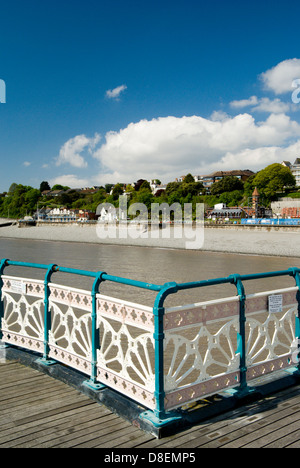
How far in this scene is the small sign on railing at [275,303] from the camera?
432 cm

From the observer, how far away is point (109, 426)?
350 centimetres

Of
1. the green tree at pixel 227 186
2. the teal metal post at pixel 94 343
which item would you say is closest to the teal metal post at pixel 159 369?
the teal metal post at pixel 94 343

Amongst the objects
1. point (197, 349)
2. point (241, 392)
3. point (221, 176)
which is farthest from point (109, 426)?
point (221, 176)

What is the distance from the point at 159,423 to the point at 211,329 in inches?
230

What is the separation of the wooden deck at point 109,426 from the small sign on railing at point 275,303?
951 millimetres

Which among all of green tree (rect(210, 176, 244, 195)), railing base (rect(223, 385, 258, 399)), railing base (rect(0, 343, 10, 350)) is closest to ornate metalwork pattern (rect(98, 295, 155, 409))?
railing base (rect(223, 385, 258, 399))

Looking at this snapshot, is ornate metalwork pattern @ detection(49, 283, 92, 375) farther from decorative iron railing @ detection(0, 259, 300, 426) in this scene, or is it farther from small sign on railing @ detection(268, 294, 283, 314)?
small sign on railing @ detection(268, 294, 283, 314)

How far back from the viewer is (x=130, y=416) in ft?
11.7

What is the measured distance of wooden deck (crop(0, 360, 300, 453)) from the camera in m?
3.21

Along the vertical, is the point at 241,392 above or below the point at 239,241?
above

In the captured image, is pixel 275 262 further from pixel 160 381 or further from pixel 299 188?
pixel 299 188

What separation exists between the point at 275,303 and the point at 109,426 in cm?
230

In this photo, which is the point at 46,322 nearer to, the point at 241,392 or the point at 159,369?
the point at 159,369

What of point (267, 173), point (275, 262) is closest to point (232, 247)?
point (275, 262)
